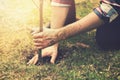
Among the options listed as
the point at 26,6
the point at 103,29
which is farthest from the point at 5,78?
the point at 26,6

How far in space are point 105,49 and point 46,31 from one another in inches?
34.0

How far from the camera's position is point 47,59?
132 inches

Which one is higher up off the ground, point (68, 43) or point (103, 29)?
point (103, 29)

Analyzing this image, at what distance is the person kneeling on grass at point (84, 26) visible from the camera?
286cm

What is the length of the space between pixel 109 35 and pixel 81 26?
47cm

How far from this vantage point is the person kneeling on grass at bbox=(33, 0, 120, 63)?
2.86m

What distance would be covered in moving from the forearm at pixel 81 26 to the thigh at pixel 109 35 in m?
0.26

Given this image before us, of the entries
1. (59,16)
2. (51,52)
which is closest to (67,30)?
(59,16)

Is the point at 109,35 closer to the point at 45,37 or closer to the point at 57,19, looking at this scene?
the point at 57,19

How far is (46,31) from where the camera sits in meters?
2.88

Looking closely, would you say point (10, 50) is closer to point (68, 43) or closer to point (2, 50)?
point (2, 50)

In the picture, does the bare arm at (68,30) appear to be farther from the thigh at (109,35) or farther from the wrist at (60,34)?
the thigh at (109,35)

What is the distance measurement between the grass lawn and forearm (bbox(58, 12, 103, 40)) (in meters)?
0.38

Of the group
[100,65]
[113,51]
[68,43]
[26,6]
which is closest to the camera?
[100,65]
